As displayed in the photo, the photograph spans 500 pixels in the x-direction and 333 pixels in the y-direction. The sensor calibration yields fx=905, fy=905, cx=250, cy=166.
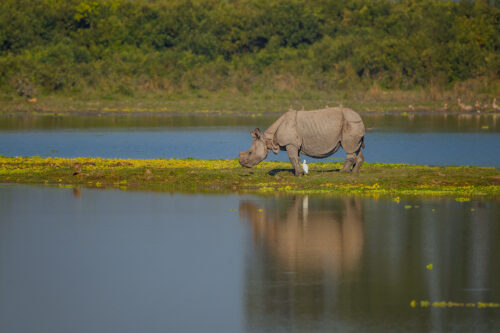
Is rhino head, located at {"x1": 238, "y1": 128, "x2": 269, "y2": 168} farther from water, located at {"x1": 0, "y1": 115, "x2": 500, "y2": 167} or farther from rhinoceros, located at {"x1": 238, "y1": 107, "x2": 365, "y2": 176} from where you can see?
water, located at {"x1": 0, "y1": 115, "x2": 500, "y2": 167}

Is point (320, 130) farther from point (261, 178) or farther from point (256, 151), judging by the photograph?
point (261, 178)

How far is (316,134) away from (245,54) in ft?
181

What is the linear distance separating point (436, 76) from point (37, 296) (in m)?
56.5

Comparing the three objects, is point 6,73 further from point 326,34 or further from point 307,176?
point 307,176

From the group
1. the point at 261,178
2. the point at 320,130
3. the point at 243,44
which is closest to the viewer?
the point at 320,130

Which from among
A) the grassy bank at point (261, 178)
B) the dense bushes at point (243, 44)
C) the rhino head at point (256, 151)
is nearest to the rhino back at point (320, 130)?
the grassy bank at point (261, 178)

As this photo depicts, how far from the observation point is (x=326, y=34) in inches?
3243

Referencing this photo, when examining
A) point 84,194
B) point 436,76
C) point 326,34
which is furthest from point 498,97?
point 84,194

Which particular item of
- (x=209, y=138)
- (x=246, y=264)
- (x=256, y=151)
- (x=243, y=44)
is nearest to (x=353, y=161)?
(x=256, y=151)

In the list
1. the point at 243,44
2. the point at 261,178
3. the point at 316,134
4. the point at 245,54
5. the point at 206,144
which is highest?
the point at 243,44

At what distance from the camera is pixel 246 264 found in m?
14.8

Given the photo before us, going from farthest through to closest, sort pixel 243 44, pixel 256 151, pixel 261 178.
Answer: pixel 243 44
pixel 256 151
pixel 261 178

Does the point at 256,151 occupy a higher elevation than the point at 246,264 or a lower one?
higher

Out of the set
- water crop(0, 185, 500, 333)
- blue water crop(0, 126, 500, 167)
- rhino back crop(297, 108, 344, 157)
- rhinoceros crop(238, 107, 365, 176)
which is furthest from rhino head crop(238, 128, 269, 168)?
blue water crop(0, 126, 500, 167)
